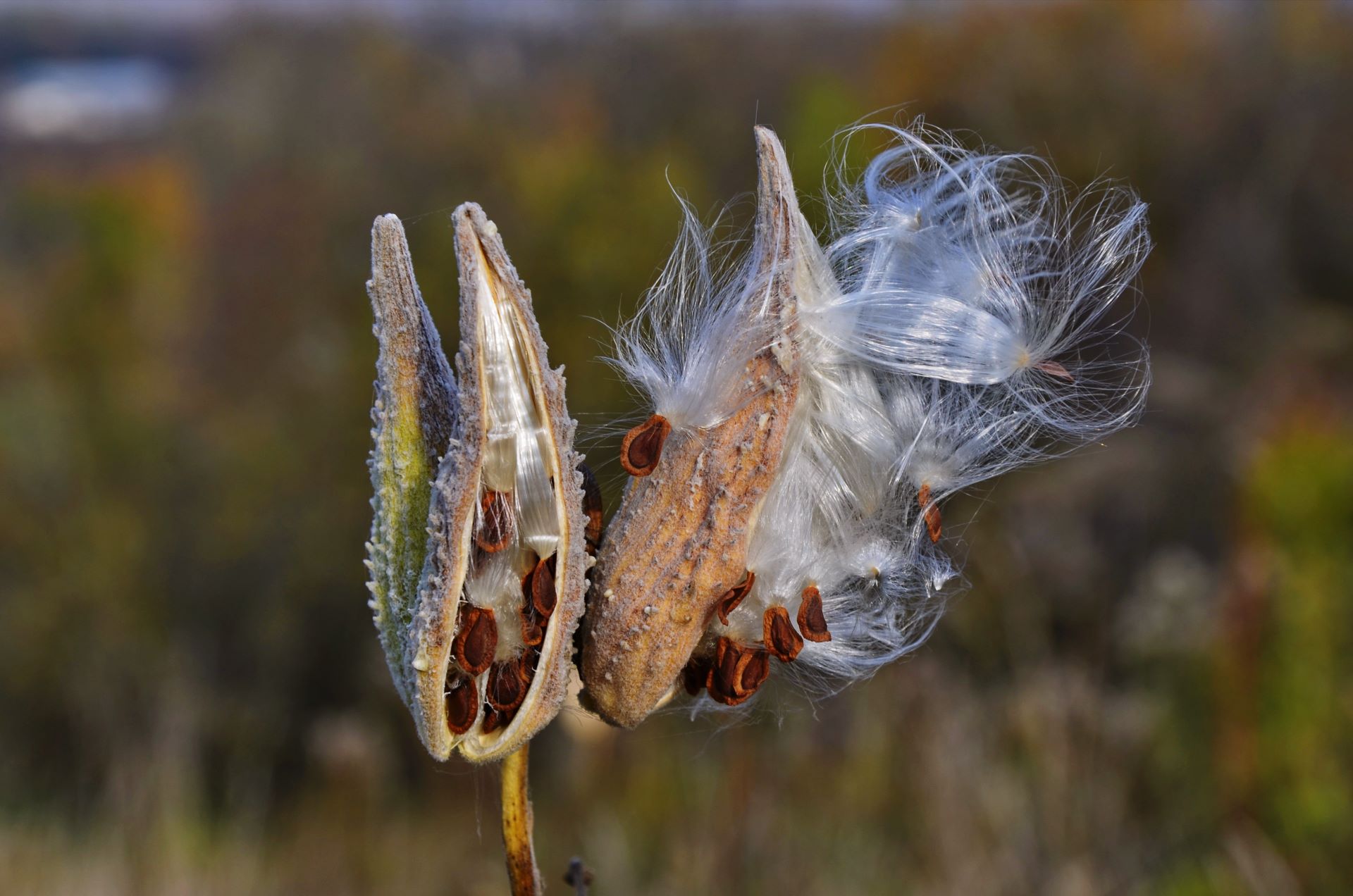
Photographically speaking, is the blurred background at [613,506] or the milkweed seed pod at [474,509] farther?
the blurred background at [613,506]

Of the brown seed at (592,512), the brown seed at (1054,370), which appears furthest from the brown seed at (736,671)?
the brown seed at (1054,370)

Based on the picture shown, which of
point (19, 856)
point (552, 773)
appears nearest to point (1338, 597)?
point (552, 773)

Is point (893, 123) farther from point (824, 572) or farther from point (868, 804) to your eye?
point (868, 804)

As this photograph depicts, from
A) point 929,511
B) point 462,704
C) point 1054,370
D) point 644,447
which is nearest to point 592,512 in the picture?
point 644,447

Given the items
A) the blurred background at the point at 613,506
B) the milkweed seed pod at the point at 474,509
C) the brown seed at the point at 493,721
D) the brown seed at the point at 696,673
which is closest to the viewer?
the milkweed seed pod at the point at 474,509

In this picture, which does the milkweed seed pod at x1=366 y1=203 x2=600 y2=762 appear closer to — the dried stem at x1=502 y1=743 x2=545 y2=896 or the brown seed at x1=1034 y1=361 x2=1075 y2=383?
the dried stem at x1=502 y1=743 x2=545 y2=896

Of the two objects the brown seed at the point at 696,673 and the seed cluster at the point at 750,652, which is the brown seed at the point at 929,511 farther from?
the brown seed at the point at 696,673
